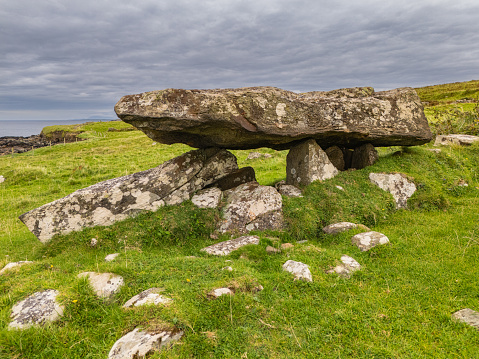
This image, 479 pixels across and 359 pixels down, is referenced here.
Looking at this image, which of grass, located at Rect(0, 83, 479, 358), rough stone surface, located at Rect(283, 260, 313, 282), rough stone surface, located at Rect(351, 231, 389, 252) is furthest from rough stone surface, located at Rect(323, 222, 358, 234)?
rough stone surface, located at Rect(283, 260, 313, 282)

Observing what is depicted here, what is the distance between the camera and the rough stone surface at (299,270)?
24.4ft

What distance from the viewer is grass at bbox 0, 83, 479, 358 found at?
5.67 metres

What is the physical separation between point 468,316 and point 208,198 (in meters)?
8.63

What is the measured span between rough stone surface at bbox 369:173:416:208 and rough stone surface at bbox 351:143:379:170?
4.32 ft

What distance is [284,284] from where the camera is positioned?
730cm

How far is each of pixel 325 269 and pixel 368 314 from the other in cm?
167

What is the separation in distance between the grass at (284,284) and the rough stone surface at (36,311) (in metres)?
0.16

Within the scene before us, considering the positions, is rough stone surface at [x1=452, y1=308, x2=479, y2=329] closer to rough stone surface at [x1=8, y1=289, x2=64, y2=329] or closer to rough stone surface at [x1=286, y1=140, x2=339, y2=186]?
rough stone surface at [x1=286, y1=140, x2=339, y2=186]

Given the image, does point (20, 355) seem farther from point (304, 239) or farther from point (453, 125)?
point (453, 125)

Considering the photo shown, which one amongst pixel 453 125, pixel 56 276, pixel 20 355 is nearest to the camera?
pixel 20 355

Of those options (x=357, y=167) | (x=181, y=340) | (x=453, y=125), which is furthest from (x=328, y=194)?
(x=453, y=125)

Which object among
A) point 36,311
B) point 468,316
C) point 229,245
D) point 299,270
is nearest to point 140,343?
point 36,311

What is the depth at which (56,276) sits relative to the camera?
24.8ft

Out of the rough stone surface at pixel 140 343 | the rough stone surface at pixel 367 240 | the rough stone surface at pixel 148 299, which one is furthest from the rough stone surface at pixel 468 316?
the rough stone surface at pixel 148 299
